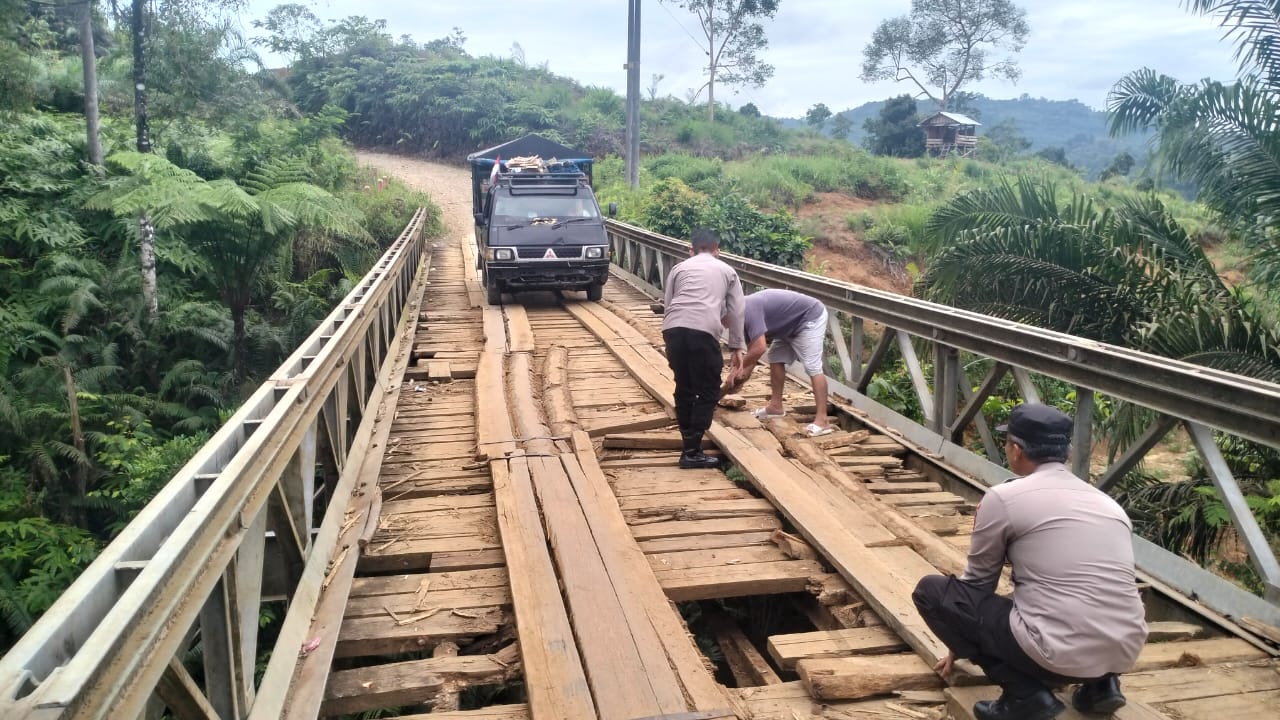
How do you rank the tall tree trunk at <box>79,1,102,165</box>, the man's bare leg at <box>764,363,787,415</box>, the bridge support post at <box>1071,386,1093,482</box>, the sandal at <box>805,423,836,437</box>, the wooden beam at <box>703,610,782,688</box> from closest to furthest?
the wooden beam at <box>703,610,782,688</box>, the bridge support post at <box>1071,386,1093,482</box>, the sandal at <box>805,423,836,437</box>, the man's bare leg at <box>764,363,787,415</box>, the tall tree trunk at <box>79,1,102,165</box>

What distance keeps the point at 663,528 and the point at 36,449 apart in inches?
336

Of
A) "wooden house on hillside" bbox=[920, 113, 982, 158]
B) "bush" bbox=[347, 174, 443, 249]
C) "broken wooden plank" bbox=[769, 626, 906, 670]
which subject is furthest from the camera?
"wooden house on hillside" bbox=[920, 113, 982, 158]

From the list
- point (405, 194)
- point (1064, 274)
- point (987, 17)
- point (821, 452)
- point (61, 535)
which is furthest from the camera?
point (987, 17)

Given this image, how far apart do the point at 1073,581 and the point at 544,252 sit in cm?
1063

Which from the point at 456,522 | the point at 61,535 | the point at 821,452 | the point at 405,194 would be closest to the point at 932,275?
the point at 821,452

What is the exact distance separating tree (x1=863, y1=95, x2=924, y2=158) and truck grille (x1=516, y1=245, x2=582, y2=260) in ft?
138

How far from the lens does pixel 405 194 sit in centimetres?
2616

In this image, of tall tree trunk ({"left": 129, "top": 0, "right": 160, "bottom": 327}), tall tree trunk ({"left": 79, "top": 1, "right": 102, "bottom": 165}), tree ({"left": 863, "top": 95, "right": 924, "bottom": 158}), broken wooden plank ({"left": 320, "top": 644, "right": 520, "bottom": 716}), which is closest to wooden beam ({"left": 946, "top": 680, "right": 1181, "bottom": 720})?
broken wooden plank ({"left": 320, "top": 644, "right": 520, "bottom": 716})

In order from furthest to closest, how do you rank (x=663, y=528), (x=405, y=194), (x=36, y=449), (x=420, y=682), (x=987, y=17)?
(x=987, y=17) < (x=405, y=194) < (x=36, y=449) < (x=663, y=528) < (x=420, y=682)

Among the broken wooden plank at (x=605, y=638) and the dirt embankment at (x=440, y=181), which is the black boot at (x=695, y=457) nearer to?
the broken wooden plank at (x=605, y=638)

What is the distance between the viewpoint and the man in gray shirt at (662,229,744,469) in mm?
6031

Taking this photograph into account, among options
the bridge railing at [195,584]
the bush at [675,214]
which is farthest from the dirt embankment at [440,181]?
the bridge railing at [195,584]

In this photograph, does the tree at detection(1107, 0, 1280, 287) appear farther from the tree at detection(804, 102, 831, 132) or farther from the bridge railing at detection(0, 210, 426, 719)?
the tree at detection(804, 102, 831, 132)

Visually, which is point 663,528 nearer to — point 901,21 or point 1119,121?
point 1119,121
